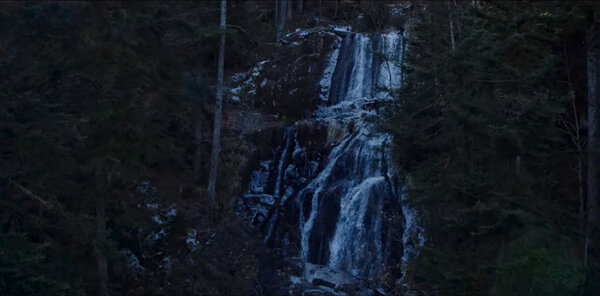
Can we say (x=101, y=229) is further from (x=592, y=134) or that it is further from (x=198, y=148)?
(x=592, y=134)

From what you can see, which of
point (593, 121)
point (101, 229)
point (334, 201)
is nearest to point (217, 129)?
point (334, 201)

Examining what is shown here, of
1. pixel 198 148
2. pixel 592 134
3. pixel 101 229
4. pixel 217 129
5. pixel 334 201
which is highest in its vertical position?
pixel 217 129

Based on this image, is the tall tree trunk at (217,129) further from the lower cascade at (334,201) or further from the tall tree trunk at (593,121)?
the tall tree trunk at (593,121)

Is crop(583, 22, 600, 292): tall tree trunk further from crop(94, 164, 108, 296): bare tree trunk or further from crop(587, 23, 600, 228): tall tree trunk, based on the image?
crop(94, 164, 108, 296): bare tree trunk

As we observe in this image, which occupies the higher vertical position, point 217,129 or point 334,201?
point 217,129

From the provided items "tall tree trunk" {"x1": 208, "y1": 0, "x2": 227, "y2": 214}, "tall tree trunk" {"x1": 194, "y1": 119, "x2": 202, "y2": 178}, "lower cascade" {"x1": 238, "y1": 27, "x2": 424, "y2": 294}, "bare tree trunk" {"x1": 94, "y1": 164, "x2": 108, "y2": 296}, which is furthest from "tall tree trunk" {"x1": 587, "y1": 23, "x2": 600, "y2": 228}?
"tall tree trunk" {"x1": 194, "y1": 119, "x2": 202, "y2": 178}

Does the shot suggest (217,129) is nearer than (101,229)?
No

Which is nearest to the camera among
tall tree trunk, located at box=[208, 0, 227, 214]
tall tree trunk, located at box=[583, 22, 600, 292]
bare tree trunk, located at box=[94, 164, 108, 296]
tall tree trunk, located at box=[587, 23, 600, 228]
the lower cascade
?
tall tree trunk, located at box=[583, 22, 600, 292]
